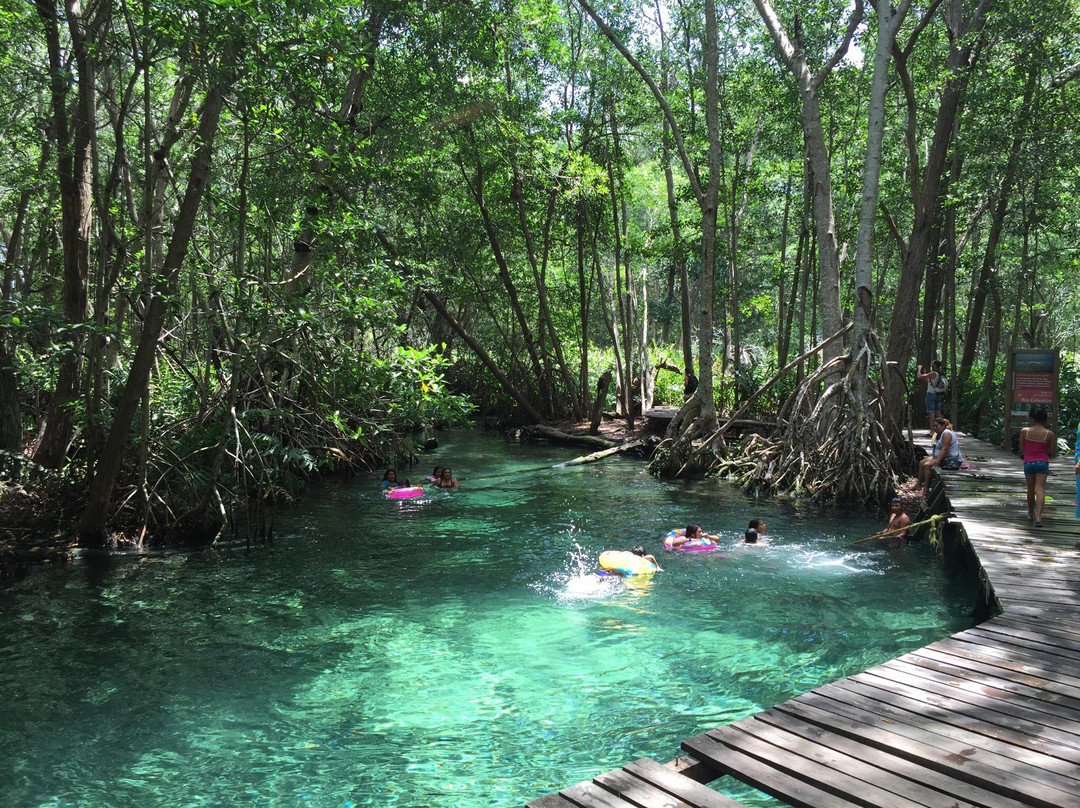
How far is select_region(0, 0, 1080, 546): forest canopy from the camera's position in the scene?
9.63 metres

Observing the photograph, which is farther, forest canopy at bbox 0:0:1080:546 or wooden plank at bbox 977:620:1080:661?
forest canopy at bbox 0:0:1080:546

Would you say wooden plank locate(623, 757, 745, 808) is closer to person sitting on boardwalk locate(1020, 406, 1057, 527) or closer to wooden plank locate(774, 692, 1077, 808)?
wooden plank locate(774, 692, 1077, 808)

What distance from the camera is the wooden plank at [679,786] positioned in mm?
3441

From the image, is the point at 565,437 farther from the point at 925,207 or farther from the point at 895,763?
the point at 895,763

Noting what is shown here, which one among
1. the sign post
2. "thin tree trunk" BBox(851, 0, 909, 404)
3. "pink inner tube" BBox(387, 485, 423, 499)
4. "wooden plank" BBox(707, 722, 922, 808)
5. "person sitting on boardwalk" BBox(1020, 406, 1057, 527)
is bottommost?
"pink inner tube" BBox(387, 485, 423, 499)

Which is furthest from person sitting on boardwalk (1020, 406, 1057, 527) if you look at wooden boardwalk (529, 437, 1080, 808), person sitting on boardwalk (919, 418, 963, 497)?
person sitting on boardwalk (919, 418, 963, 497)

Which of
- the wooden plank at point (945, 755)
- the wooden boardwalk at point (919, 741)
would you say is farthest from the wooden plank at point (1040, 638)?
the wooden plank at point (945, 755)

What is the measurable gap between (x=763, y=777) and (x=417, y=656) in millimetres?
4510

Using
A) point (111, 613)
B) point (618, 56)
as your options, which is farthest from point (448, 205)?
point (111, 613)

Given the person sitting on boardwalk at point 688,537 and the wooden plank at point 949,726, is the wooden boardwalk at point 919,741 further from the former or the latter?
the person sitting on boardwalk at point 688,537

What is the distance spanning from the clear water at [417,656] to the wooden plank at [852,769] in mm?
1511

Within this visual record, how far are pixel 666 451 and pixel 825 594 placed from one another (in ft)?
26.7

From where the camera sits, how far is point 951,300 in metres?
20.0

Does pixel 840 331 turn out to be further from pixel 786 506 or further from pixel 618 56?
pixel 618 56
